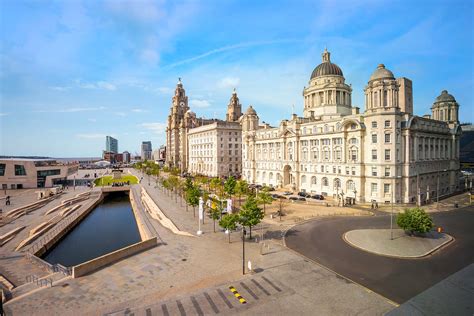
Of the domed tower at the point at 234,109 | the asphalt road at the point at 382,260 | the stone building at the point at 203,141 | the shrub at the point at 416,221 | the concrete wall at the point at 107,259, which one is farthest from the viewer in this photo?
the domed tower at the point at 234,109

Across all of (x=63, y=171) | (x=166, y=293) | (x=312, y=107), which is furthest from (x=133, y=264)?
(x=63, y=171)

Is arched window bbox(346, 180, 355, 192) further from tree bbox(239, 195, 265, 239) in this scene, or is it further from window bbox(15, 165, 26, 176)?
window bbox(15, 165, 26, 176)

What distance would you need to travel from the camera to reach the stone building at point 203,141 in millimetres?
121438

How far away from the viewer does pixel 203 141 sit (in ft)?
431

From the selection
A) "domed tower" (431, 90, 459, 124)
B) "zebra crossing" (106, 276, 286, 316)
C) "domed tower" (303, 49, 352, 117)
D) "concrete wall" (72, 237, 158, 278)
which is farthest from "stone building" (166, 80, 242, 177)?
"zebra crossing" (106, 276, 286, 316)

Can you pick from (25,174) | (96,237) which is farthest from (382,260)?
(25,174)

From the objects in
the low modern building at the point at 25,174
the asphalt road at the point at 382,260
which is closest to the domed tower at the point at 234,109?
the low modern building at the point at 25,174

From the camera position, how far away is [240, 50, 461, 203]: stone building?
5828 centimetres

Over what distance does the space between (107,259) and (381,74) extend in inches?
2489

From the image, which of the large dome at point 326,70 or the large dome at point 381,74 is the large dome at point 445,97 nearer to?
the large dome at point 326,70

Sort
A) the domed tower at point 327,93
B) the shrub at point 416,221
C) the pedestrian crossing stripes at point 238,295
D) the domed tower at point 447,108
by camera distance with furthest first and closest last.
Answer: the domed tower at point 327,93, the domed tower at point 447,108, the shrub at point 416,221, the pedestrian crossing stripes at point 238,295

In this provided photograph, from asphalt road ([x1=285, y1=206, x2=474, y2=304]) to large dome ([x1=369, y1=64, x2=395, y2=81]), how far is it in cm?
3280

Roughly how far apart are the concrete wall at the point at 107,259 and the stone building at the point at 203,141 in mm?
88960

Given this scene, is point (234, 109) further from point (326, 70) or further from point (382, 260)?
point (382, 260)
